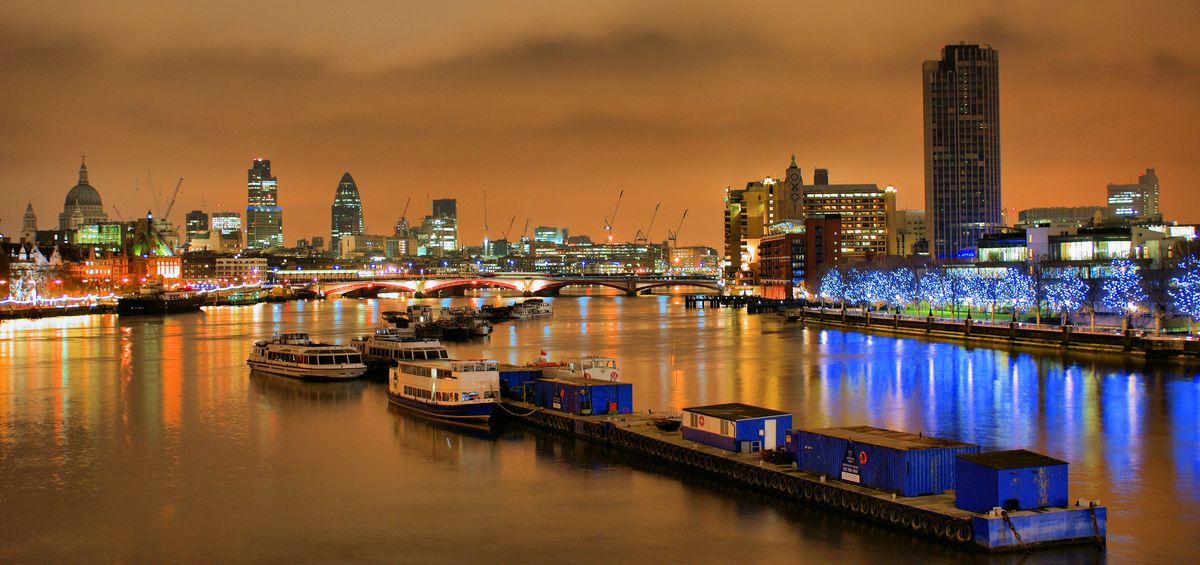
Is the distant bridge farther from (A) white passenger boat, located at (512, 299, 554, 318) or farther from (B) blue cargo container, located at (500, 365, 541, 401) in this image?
(B) blue cargo container, located at (500, 365, 541, 401)

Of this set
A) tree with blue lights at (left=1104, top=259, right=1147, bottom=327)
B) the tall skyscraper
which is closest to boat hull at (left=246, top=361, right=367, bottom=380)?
tree with blue lights at (left=1104, top=259, right=1147, bottom=327)

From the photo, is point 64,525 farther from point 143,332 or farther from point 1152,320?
point 143,332

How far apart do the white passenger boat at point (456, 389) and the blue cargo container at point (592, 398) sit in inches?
86.6

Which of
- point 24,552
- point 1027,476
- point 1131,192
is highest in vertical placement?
point 1131,192

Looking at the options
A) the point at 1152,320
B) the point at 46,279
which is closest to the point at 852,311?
the point at 1152,320

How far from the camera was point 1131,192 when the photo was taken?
19962 centimetres

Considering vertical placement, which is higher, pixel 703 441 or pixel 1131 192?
pixel 1131 192

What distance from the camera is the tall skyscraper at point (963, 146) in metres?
182

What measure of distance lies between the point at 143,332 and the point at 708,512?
226 ft

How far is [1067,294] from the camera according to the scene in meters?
61.3

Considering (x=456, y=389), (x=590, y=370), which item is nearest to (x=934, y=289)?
(x=590, y=370)

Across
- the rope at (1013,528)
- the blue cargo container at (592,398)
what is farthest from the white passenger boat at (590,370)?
the rope at (1013,528)

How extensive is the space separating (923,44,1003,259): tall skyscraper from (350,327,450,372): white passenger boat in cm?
14586

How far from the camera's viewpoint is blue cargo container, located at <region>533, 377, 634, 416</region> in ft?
100
